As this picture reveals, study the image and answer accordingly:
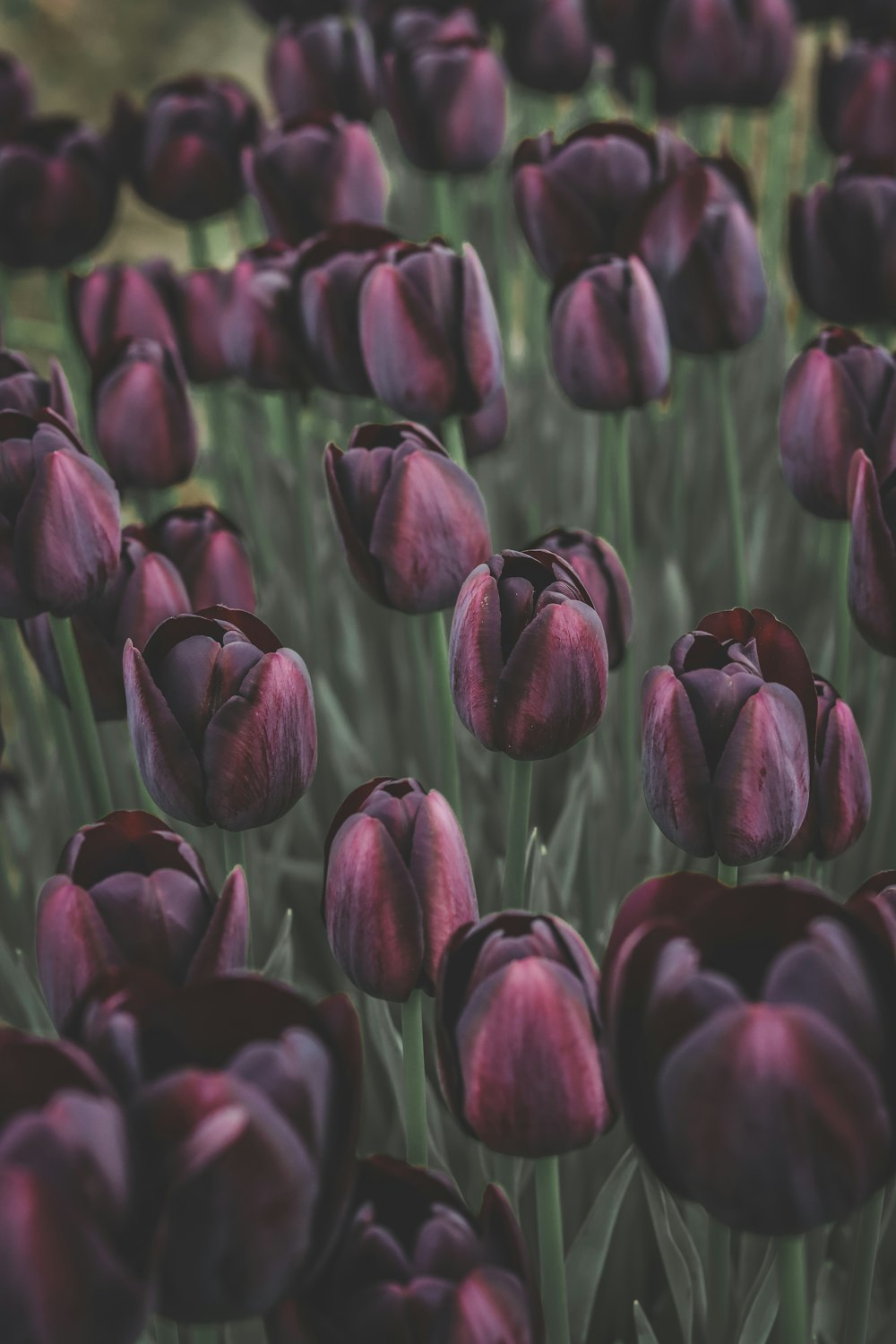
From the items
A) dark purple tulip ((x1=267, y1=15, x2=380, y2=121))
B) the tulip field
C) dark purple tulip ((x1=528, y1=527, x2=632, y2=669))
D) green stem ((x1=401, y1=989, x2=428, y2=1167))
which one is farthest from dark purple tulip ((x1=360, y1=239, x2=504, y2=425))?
dark purple tulip ((x1=267, y1=15, x2=380, y2=121))

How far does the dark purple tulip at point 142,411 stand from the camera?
2.76ft

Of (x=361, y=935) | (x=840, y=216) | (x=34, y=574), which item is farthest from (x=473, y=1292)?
(x=840, y=216)

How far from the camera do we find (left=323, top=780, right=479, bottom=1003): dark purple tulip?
0.50 meters

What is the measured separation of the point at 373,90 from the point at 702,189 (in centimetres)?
56

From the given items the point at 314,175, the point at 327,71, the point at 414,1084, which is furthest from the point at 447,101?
the point at 414,1084

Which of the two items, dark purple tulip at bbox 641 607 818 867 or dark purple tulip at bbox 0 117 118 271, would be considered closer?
dark purple tulip at bbox 641 607 818 867

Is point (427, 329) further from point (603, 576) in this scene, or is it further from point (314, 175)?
point (314, 175)

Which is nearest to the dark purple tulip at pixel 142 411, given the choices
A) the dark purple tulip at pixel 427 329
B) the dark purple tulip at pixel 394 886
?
the dark purple tulip at pixel 427 329

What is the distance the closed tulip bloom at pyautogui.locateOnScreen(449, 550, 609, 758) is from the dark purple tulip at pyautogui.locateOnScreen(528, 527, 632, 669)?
0.10 metres

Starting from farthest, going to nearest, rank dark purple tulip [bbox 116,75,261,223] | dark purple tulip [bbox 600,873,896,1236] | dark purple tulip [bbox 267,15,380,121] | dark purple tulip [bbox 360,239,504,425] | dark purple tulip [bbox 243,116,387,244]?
dark purple tulip [bbox 267,15,380,121], dark purple tulip [bbox 116,75,261,223], dark purple tulip [bbox 243,116,387,244], dark purple tulip [bbox 360,239,504,425], dark purple tulip [bbox 600,873,896,1236]

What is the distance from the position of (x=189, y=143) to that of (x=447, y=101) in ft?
0.72

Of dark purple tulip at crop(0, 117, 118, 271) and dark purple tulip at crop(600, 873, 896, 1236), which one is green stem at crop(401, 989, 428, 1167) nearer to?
dark purple tulip at crop(600, 873, 896, 1236)

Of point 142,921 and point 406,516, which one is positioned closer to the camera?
point 142,921

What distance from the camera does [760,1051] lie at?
0.35m
